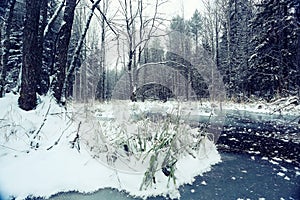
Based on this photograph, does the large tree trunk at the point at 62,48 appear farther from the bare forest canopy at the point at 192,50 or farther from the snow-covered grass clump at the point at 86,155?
the bare forest canopy at the point at 192,50

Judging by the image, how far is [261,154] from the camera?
195 inches

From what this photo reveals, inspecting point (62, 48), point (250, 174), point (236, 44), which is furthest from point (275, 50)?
point (62, 48)

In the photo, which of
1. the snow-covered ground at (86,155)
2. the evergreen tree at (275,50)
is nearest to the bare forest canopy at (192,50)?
the evergreen tree at (275,50)

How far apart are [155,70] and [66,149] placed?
1265cm

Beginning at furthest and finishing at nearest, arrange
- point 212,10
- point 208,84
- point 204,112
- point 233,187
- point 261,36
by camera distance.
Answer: point 212,10, point 208,84, point 261,36, point 204,112, point 233,187

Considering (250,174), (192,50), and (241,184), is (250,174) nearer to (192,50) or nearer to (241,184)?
(241,184)

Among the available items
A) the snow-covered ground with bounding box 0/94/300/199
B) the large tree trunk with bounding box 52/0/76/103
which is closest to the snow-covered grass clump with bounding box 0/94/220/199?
the snow-covered ground with bounding box 0/94/300/199

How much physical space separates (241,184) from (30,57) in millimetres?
3656

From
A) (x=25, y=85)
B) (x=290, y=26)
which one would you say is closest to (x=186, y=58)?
(x=290, y=26)

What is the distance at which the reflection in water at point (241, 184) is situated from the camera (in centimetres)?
304

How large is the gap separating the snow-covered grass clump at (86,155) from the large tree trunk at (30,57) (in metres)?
0.17

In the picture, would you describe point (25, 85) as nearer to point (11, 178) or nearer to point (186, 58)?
point (11, 178)

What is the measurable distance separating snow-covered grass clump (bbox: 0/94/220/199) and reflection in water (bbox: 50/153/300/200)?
0.14 meters

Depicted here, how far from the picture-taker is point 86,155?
3771 millimetres
